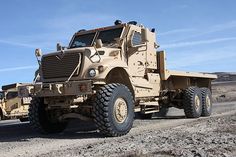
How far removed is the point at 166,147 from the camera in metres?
7.95

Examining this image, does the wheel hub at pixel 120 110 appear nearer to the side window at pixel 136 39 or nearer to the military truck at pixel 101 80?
the military truck at pixel 101 80

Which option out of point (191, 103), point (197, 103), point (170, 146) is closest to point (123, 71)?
point (170, 146)

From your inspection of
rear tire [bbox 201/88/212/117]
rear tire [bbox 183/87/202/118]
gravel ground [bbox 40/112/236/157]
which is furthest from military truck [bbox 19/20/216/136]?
rear tire [bbox 201/88/212/117]

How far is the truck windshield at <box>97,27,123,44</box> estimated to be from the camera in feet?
42.2

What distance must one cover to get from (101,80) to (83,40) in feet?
9.14

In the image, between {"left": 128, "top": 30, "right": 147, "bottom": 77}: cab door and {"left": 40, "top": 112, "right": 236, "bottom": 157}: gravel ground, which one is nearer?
{"left": 40, "top": 112, "right": 236, "bottom": 157}: gravel ground

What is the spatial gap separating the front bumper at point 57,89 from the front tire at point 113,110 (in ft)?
1.21

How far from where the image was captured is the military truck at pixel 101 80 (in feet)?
35.3

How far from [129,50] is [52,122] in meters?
2.88

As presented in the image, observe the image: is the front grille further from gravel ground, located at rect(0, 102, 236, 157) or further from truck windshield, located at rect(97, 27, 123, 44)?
truck windshield, located at rect(97, 27, 123, 44)

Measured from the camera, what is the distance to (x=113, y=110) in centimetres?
1084

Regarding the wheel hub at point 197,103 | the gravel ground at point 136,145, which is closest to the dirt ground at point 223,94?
the wheel hub at point 197,103

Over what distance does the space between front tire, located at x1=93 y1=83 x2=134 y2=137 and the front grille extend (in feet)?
3.39

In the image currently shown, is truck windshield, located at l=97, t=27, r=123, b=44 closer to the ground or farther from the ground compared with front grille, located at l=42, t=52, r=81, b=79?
farther from the ground
